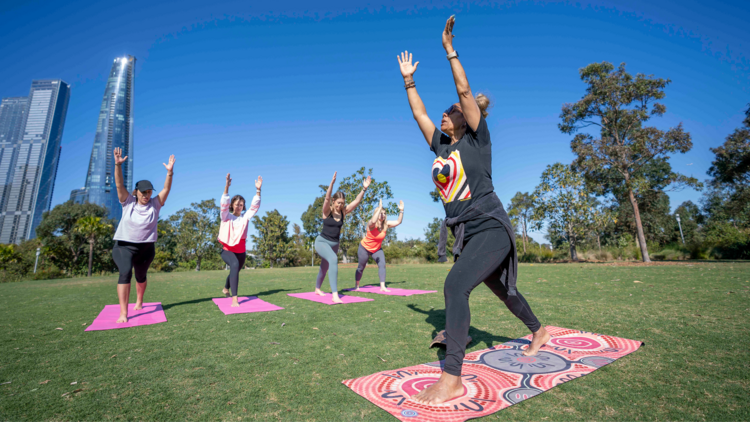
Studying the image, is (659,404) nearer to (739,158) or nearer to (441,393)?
(441,393)

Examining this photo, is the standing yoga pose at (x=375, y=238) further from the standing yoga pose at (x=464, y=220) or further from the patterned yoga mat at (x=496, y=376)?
the standing yoga pose at (x=464, y=220)

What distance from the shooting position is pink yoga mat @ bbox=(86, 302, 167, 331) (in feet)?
14.5

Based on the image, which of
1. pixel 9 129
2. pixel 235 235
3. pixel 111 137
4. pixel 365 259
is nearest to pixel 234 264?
pixel 235 235

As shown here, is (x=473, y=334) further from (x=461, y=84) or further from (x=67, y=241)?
(x=67, y=241)

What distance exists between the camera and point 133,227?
4875 millimetres

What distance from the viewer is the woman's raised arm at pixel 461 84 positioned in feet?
7.82

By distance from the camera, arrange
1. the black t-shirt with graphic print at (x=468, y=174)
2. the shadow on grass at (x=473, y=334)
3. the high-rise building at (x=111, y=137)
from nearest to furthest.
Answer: the black t-shirt with graphic print at (x=468, y=174) < the shadow on grass at (x=473, y=334) < the high-rise building at (x=111, y=137)

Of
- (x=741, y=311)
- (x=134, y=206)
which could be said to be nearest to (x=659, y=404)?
(x=741, y=311)

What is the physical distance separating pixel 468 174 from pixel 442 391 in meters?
1.55

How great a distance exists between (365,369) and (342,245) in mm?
36759

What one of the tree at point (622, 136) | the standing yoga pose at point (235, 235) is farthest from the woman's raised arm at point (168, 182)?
the tree at point (622, 136)

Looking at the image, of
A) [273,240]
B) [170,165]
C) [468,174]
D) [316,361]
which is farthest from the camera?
[273,240]

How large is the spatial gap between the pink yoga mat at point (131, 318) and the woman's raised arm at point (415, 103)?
4621 mm

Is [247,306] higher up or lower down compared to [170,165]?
lower down
